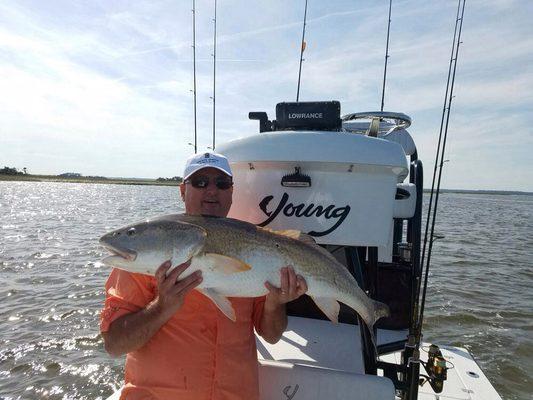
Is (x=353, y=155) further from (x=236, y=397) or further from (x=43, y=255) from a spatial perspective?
(x=43, y=255)

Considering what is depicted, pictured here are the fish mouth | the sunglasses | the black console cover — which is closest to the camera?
the fish mouth

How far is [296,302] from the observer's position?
4.95m

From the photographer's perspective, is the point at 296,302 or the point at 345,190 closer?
the point at 345,190

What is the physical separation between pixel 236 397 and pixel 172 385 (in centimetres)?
41

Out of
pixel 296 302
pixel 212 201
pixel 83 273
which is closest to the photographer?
pixel 212 201

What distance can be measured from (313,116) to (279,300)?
1737 millimetres

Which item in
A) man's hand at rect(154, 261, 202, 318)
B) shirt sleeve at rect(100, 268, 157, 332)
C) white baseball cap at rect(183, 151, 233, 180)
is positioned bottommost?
shirt sleeve at rect(100, 268, 157, 332)

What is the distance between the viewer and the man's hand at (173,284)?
228 centimetres

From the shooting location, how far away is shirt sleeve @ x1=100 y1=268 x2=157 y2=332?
2502mm

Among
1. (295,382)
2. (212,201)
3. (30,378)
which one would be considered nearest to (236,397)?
(295,382)

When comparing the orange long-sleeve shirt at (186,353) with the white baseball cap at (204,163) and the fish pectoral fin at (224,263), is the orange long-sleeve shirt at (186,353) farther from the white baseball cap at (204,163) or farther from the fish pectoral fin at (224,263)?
the white baseball cap at (204,163)

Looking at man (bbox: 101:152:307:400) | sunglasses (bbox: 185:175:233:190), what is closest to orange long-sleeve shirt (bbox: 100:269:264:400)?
man (bbox: 101:152:307:400)

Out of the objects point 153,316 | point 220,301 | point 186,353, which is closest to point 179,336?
point 186,353

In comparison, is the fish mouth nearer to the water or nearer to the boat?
the boat
